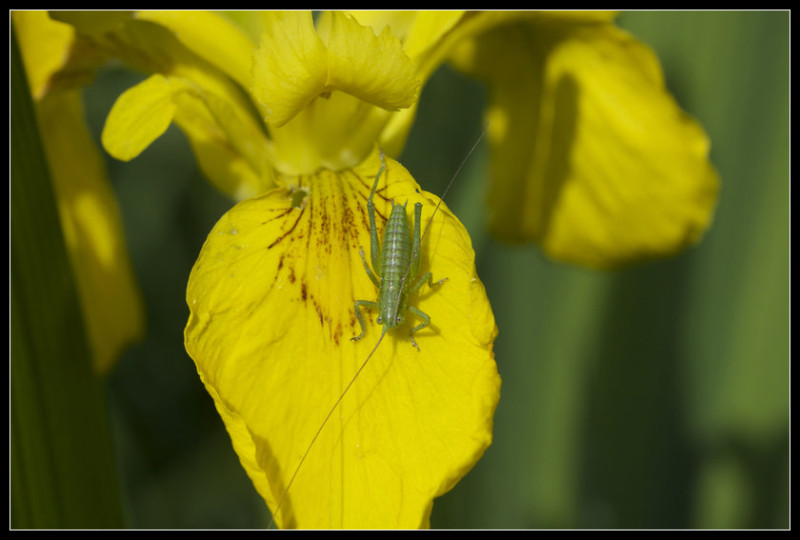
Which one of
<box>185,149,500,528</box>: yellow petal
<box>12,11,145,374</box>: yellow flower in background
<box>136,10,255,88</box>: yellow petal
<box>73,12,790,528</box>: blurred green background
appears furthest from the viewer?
<box>73,12,790,528</box>: blurred green background

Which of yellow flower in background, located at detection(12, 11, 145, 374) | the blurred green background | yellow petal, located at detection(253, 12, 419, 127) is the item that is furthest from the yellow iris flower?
the blurred green background

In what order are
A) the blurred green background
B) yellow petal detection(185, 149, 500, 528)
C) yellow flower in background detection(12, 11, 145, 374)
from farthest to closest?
the blurred green background
yellow flower in background detection(12, 11, 145, 374)
yellow petal detection(185, 149, 500, 528)

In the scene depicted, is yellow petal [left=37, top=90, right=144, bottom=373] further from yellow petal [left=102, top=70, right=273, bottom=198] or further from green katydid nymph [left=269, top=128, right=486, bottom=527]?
green katydid nymph [left=269, top=128, right=486, bottom=527]

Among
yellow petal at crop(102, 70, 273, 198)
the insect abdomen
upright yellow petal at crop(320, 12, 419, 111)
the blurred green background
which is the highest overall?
upright yellow petal at crop(320, 12, 419, 111)

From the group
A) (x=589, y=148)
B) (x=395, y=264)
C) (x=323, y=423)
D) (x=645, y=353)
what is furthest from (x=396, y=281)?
(x=645, y=353)

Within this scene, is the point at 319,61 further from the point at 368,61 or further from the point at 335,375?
the point at 335,375

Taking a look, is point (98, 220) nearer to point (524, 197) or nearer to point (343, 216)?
point (343, 216)

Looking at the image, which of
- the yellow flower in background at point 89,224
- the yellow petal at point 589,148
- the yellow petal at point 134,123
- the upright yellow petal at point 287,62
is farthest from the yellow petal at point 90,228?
the yellow petal at point 589,148
